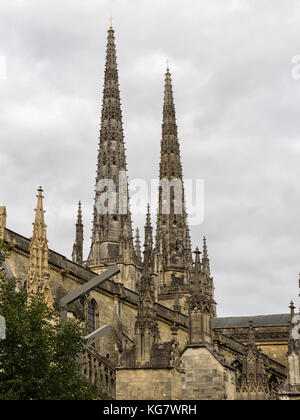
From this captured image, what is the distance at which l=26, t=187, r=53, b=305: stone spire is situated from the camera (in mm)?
25984

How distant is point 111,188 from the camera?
2795 inches

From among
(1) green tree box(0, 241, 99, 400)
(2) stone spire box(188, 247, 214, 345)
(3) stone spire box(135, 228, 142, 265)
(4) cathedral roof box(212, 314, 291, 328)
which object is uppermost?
(3) stone spire box(135, 228, 142, 265)

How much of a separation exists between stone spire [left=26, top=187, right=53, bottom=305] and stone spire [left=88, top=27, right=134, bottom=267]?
122ft

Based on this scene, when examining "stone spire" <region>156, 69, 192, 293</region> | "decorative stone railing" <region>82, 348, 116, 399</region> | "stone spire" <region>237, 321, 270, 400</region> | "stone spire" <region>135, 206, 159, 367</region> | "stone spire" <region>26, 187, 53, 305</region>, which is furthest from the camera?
"stone spire" <region>156, 69, 192, 293</region>

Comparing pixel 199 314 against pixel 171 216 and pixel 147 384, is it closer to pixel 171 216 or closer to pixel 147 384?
pixel 147 384

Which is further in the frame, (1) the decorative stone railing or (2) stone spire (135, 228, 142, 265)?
(2) stone spire (135, 228, 142, 265)

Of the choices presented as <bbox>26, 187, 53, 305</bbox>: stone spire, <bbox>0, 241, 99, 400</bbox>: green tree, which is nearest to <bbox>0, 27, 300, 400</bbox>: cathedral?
<bbox>26, 187, 53, 305</bbox>: stone spire

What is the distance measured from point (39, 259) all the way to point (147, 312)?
6.03 m

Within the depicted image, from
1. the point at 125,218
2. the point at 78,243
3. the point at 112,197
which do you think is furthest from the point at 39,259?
the point at 112,197

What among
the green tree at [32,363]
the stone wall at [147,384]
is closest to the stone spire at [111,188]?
the stone wall at [147,384]

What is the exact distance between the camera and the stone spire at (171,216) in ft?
234

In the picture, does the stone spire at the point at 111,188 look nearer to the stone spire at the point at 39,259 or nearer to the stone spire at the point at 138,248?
the stone spire at the point at 138,248

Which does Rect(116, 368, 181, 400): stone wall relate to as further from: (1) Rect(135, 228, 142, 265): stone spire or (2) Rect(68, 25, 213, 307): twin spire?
(1) Rect(135, 228, 142, 265): stone spire
